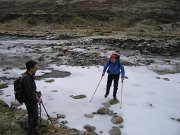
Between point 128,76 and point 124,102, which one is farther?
point 128,76

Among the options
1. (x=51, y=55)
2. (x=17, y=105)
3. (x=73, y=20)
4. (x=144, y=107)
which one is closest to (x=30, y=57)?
(x=51, y=55)

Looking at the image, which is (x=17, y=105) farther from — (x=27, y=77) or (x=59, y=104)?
(x=27, y=77)

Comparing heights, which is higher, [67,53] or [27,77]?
[27,77]

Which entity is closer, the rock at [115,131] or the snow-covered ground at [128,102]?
the rock at [115,131]

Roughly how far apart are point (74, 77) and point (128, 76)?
302 centimetres

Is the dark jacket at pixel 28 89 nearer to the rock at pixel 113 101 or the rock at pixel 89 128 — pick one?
the rock at pixel 89 128

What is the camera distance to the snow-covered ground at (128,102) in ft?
31.6

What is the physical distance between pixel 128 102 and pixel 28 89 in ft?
17.3

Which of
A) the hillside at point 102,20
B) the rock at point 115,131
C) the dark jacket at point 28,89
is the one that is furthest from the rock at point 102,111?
the hillside at point 102,20

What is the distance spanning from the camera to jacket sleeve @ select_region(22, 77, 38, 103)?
7.53 m

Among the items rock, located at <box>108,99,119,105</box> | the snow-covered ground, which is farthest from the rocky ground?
rock, located at <box>108,99,119,105</box>

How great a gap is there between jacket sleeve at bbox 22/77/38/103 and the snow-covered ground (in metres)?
2.33

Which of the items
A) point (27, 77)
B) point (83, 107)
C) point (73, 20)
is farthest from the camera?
point (73, 20)

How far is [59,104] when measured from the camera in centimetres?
1138
